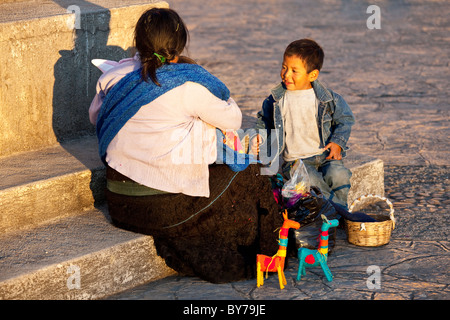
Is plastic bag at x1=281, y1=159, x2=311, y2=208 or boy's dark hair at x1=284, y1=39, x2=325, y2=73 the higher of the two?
boy's dark hair at x1=284, y1=39, x2=325, y2=73

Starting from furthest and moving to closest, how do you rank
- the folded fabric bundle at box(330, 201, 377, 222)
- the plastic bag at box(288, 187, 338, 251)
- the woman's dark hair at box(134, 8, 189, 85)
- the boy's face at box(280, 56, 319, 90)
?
1. the boy's face at box(280, 56, 319, 90)
2. the folded fabric bundle at box(330, 201, 377, 222)
3. the plastic bag at box(288, 187, 338, 251)
4. the woman's dark hair at box(134, 8, 189, 85)

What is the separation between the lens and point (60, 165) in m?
4.51

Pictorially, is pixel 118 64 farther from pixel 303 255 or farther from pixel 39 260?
pixel 303 255

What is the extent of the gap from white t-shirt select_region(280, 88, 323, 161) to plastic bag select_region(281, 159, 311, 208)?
29 centimetres

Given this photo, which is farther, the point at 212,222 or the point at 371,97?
the point at 371,97

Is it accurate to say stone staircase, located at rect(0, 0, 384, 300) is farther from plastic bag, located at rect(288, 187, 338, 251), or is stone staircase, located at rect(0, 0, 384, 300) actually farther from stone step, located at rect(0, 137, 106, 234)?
plastic bag, located at rect(288, 187, 338, 251)

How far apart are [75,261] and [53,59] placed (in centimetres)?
168

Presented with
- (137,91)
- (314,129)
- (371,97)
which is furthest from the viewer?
(371,97)

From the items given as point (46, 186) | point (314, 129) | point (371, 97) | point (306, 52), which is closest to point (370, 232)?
point (314, 129)

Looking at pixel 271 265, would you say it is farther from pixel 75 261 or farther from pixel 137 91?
pixel 137 91

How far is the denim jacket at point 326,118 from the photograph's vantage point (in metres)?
4.63

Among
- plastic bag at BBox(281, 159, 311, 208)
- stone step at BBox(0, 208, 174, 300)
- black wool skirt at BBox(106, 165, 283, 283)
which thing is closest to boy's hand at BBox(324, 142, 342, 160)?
plastic bag at BBox(281, 159, 311, 208)

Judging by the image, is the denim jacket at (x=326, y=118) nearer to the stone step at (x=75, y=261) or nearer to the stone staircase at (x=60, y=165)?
the stone staircase at (x=60, y=165)

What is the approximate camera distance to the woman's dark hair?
3.73 meters
